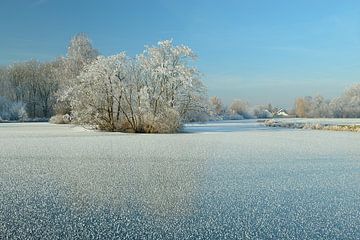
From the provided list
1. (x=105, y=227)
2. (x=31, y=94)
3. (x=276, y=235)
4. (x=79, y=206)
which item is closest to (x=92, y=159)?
(x=79, y=206)

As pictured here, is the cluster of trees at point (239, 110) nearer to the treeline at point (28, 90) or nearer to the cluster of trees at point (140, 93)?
the treeline at point (28, 90)

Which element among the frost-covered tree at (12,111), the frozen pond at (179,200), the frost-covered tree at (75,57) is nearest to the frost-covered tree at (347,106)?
the frost-covered tree at (75,57)

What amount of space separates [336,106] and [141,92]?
59.3 metres

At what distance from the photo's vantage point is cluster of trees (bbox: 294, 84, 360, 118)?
7812cm

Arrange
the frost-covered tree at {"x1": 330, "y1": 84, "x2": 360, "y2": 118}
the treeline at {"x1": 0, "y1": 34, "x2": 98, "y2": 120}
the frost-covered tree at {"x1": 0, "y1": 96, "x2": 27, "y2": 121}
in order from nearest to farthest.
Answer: the frost-covered tree at {"x1": 0, "y1": 96, "x2": 27, "y2": 121}, the treeline at {"x1": 0, "y1": 34, "x2": 98, "y2": 120}, the frost-covered tree at {"x1": 330, "y1": 84, "x2": 360, "y2": 118}

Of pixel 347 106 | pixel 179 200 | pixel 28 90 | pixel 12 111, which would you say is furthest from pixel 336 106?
pixel 179 200

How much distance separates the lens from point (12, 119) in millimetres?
62312

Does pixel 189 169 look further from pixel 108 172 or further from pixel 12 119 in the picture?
pixel 12 119

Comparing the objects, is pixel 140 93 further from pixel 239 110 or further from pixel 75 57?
pixel 239 110

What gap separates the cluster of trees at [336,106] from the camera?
78.1 metres

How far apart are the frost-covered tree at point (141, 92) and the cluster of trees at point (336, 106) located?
54.6 metres

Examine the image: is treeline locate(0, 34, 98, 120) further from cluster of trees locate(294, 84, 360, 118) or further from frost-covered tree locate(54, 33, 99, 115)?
cluster of trees locate(294, 84, 360, 118)

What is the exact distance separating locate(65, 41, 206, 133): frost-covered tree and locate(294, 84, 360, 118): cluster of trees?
5462cm

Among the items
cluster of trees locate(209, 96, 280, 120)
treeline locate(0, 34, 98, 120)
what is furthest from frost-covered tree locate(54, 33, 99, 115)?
cluster of trees locate(209, 96, 280, 120)
